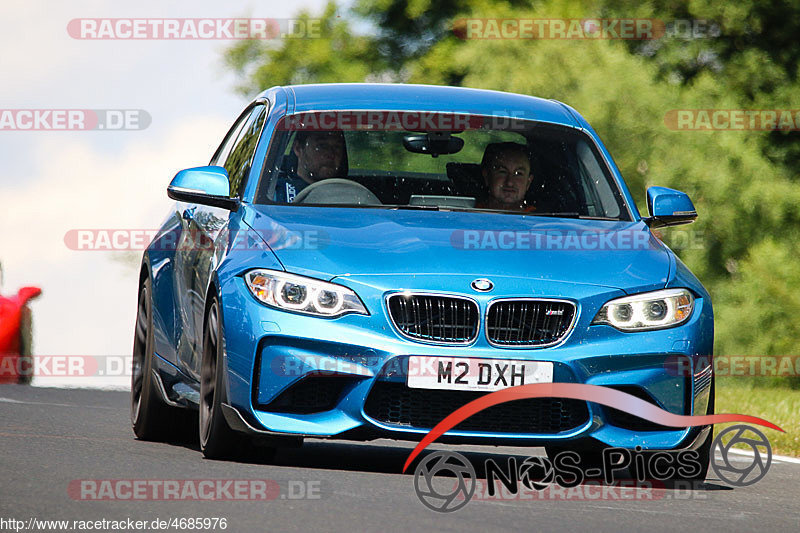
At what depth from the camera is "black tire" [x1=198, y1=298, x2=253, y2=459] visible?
22.5 ft

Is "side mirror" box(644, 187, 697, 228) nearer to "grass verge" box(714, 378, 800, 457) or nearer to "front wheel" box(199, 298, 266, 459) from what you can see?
"front wheel" box(199, 298, 266, 459)

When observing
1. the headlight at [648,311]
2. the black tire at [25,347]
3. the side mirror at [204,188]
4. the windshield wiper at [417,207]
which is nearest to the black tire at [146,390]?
the side mirror at [204,188]

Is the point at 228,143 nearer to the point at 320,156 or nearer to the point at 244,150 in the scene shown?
the point at 244,150

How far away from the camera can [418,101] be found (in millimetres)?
8516

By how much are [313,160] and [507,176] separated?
989mm

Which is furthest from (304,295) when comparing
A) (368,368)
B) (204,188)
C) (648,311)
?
(648,311)

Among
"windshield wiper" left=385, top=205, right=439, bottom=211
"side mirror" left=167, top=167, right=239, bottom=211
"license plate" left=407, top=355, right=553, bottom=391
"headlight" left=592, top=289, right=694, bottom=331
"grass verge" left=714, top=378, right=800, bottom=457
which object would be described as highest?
"side mirror" left=167, top=167, right=239, bottom=211

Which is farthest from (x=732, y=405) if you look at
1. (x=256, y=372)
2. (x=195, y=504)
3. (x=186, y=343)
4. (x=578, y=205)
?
(x=195, y=504)

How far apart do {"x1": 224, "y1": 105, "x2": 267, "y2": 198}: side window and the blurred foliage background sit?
16.7m

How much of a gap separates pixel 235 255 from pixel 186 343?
1093 millimetres

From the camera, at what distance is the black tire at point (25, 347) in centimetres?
1588

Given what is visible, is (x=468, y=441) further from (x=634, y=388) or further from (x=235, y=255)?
(x=235, y=255)

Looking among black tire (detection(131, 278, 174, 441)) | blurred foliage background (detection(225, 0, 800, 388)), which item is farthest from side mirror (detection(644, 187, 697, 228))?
blurred foliage background (detection(225, 0, 800, 388))

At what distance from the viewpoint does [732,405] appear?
507 inches
